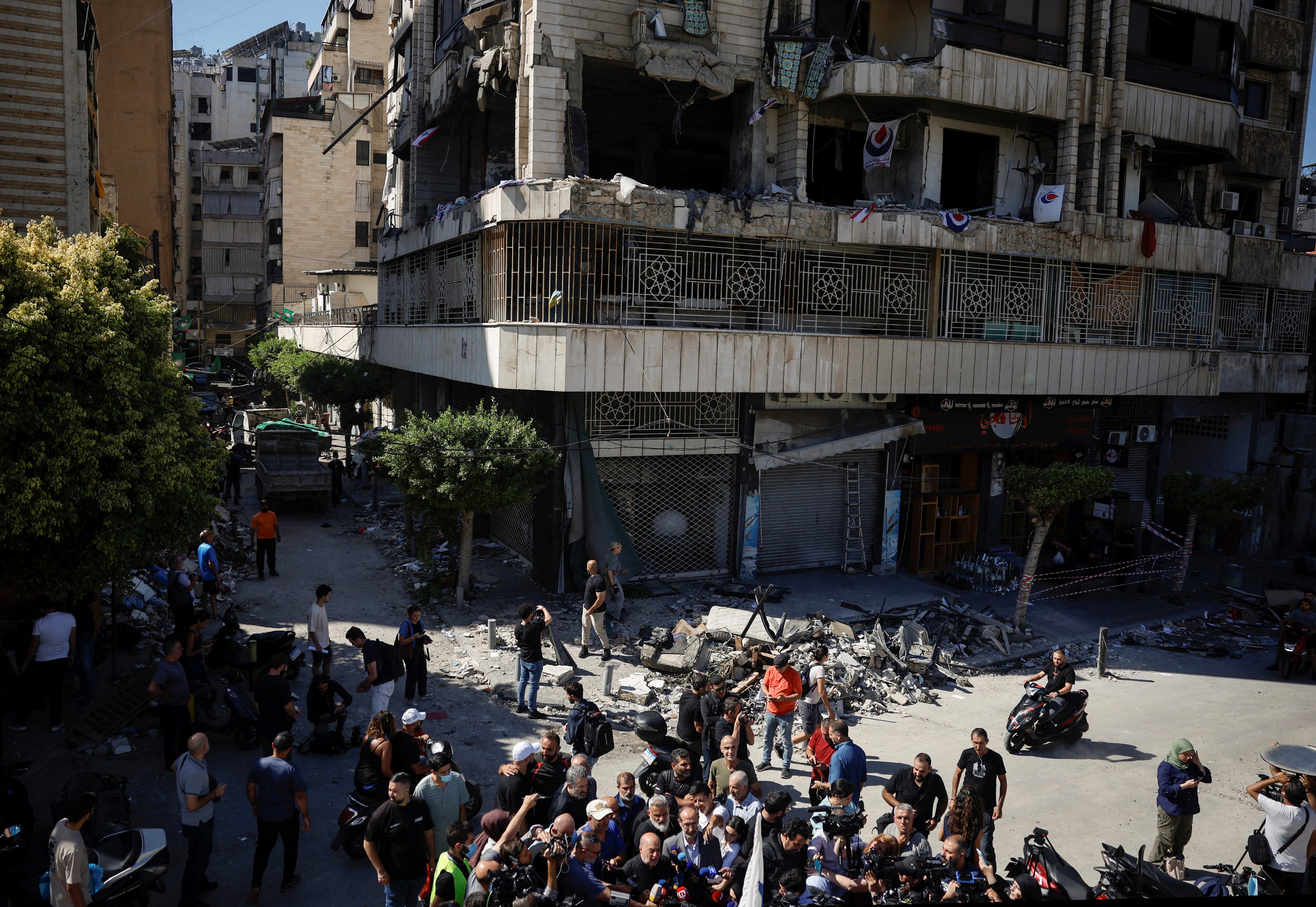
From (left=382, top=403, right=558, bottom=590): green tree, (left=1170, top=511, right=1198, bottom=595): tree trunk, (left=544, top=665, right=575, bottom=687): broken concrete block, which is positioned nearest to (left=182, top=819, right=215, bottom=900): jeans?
(left=544, top=665, right=575, bottom=687): broken concrete block

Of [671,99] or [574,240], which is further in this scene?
[671,99]

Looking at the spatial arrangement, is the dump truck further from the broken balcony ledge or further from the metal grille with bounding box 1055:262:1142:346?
the metal grille with bounding box 1055:262:1142:346

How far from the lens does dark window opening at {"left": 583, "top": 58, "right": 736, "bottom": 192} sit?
2017cm

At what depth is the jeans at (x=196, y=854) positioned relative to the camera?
759 cm

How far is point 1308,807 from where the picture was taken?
803cm

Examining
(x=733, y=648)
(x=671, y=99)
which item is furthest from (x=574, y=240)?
(x=733, y=648)

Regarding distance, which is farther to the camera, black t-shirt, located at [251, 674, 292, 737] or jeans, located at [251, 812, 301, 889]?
black t-shirt, located at [251, 674, 292, 737]

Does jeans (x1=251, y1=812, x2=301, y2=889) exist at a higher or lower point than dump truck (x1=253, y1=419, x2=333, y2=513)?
lower

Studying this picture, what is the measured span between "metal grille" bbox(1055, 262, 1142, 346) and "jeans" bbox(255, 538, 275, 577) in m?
18.2

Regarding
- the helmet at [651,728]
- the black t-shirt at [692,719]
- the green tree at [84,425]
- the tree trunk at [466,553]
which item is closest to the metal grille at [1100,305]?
the tree trunk at [466,553]

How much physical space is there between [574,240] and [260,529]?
8403 millimetres

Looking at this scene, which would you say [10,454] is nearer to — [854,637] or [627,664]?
[627,664]

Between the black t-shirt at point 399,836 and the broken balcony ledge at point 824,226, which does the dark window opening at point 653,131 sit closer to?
the broken balcony ledge at point 824,226

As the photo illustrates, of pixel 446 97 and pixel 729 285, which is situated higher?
pixel 446 97
